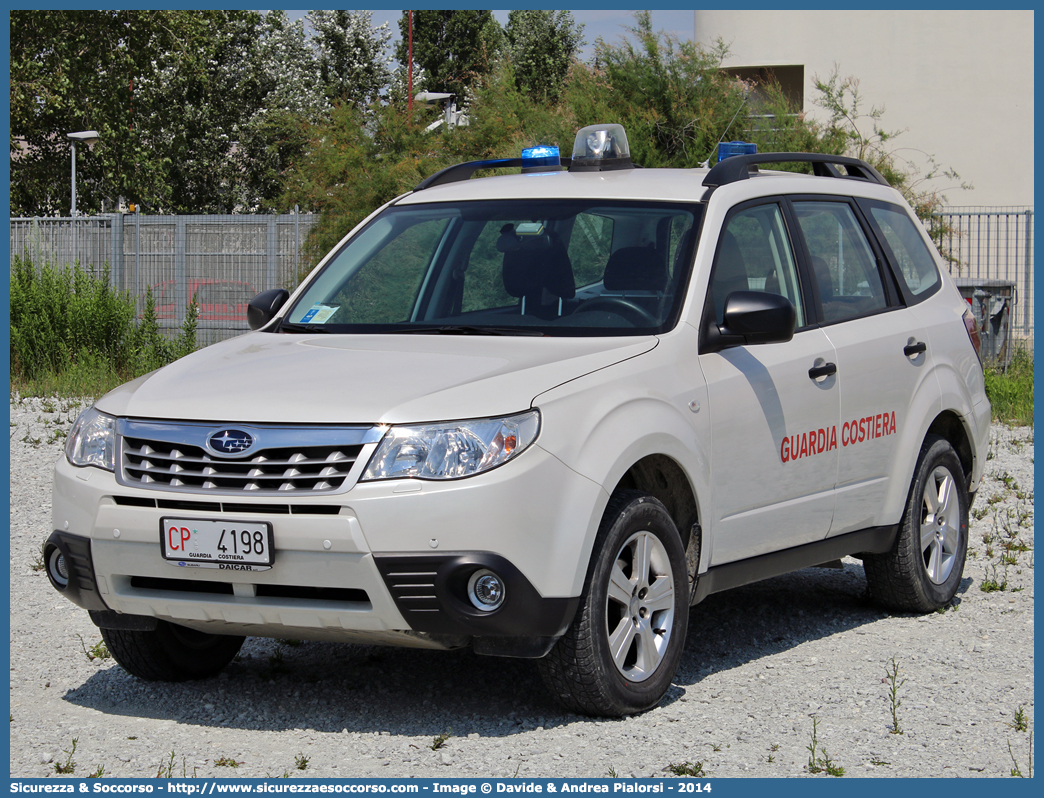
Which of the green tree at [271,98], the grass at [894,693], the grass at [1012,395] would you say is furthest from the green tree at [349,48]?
the grass at [894,693]

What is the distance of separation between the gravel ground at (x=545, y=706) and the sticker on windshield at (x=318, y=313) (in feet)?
4.65

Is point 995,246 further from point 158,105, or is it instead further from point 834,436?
point 158,105

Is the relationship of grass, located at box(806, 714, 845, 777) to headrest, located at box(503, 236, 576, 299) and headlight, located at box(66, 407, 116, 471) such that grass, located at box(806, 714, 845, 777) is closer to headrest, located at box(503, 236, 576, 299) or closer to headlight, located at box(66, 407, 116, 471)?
headrest, located at box(503, 236, 576, 299)

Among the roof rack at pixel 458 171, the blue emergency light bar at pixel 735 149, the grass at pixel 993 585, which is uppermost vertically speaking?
the blue emergency light bar at pixel 735 149

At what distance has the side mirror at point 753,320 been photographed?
4949 mm

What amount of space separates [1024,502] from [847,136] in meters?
9.34

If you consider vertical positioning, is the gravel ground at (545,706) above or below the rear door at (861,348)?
below

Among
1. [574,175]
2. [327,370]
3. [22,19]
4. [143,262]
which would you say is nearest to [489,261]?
[574,175]

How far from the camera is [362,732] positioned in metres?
4.59

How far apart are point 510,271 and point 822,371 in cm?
138

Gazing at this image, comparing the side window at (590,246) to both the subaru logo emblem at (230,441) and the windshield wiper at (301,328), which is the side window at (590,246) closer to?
the windshield wiper at (301,328)

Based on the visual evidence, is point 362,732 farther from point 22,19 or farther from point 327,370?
point 22,19

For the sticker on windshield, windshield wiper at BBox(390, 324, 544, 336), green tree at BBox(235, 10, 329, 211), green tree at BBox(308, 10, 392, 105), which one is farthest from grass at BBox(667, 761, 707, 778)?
green tree at BBox(308, 10, 392, 105)

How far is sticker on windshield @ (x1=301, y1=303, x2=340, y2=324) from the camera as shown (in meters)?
5.55
